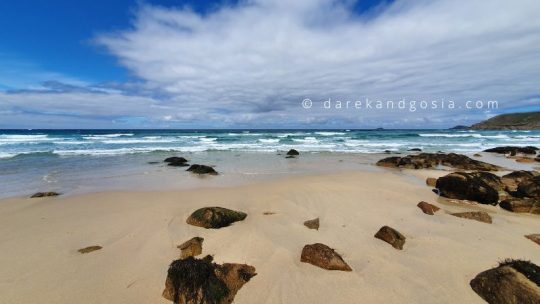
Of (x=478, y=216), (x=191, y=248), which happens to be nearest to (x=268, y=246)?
(x=191, y=248)

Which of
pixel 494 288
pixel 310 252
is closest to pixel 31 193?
pixel 310 252

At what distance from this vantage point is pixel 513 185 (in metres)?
8.31

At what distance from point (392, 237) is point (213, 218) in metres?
2.73

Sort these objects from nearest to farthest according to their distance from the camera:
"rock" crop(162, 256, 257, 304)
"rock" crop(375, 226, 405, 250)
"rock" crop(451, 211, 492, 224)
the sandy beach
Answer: "rock" crop(162, 256, 257, 304), the sandy beach, "rock" crop(375, 226, 405, 250), "rock" crop(451, 211, 492, 224)

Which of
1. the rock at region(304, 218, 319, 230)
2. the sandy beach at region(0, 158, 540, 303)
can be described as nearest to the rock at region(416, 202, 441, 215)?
the sandy beach at region(0, 158, 540, 303)

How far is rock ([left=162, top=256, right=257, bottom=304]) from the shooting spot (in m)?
2.83

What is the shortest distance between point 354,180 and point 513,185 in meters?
4.30

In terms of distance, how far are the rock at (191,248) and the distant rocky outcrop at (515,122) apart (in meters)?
105

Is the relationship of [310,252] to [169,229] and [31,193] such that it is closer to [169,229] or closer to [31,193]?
[169,229]

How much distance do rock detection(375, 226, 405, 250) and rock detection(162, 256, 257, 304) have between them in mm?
2150

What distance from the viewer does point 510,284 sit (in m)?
2.78

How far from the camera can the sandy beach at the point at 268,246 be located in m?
3.10

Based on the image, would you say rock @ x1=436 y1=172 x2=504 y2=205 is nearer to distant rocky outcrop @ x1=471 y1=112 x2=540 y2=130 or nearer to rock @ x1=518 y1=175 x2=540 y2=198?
rock @ x1=518 y1=175 x2=540 y2=198

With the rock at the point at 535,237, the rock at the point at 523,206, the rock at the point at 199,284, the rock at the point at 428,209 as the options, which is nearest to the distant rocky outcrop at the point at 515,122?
the rock at the point at 523,206
